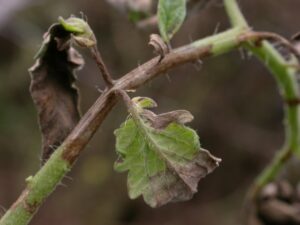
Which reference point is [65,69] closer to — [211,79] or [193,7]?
[193,7]

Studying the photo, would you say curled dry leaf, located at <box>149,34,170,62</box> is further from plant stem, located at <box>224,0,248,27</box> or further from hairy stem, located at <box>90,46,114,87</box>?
plant stem, located at <box>224,0,248,27</box>

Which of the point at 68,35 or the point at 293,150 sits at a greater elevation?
the point at 68,35

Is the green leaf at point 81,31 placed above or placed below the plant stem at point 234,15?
above

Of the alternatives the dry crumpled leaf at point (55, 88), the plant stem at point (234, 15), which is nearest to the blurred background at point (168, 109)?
the plant stem at point (234, 15)

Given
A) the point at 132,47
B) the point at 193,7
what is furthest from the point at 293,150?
the point at 132,47

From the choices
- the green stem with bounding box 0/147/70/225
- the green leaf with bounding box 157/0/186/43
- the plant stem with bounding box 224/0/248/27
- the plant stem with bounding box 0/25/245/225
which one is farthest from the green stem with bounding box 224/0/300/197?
the green stem with bounding box 0/147/70/225

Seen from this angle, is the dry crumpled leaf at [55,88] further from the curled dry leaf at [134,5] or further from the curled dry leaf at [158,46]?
the curled dry leaf at [134,5]
